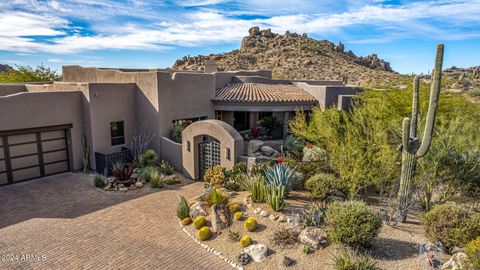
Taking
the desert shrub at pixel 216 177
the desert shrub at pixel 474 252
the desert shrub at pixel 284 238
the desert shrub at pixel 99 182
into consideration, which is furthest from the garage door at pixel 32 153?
the desert shrub at pixel 474 252

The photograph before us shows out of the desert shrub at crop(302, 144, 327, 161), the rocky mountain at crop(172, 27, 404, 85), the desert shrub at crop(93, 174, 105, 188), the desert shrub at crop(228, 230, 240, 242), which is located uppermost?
the rocky mountain at crop(172, 27, 404, 85)

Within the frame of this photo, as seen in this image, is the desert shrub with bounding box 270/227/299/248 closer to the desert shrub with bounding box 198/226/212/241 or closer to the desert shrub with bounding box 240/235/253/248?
the desert shrub with bounding box 240/235/253/248

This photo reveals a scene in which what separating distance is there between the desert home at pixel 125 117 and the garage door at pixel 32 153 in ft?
0.15

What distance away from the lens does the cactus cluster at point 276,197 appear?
13.2 m

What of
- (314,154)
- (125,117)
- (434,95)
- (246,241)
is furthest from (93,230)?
(434,95)

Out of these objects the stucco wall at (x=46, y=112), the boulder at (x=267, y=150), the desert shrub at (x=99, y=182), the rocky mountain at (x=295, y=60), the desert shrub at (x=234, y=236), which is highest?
the rocky mountain at (x=295, y=60)

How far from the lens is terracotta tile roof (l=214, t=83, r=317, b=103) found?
80.2ft

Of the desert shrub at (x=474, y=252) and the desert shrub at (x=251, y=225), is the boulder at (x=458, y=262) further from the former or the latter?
the desert shrub at (x=251, y=225)

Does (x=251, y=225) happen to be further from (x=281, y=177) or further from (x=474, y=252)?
(x=474, y=252)

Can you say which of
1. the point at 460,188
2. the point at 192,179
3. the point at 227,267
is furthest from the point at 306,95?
the point at 227,267

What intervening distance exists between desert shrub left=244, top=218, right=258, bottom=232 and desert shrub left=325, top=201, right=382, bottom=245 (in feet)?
9.11

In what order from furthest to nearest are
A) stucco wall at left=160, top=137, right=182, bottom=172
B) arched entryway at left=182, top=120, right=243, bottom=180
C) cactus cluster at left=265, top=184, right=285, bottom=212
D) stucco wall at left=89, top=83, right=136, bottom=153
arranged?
stucco wall at left=160, top=137, right=182, bottom=172 < stucco wall at left=89, top=83, right=136, bottom=153 < arched entryway at left=182, top=120, right=243, bottom=180 < cactus cluster at left=265, top=184, right=285, bottom=212

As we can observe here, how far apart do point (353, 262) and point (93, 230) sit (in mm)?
9767

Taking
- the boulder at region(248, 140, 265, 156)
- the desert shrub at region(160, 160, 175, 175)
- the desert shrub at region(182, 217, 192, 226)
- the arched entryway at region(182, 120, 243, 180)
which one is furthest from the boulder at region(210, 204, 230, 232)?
the boulder at region(248, 140, 265, 156)
